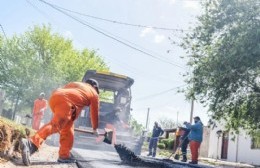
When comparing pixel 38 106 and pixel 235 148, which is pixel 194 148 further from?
pixel 235 148

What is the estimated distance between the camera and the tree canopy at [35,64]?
106ft

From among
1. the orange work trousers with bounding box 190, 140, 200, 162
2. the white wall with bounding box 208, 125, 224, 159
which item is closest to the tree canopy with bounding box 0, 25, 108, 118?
the white wall with bounding box 208, 125, 224, 159

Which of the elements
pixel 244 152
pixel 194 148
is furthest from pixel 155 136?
pixel 244 152

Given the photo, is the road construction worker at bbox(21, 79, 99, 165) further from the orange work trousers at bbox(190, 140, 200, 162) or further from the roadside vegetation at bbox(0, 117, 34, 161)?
the orange work trousers at bbox(190, 140, 200, 162)

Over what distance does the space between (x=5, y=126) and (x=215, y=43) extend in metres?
10.1

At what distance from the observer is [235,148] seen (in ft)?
88.9

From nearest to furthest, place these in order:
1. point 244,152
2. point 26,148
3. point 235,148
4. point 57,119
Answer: point 26,148, point 57,119, point 244,152, point 235,148

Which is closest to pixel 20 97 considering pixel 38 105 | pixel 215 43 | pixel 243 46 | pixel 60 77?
pixel 60 77

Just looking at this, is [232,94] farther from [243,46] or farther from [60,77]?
[60,77]

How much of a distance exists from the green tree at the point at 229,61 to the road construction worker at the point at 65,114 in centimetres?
710

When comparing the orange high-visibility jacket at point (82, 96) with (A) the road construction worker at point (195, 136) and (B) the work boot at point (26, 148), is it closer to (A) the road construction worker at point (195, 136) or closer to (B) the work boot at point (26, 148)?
(B) the work boot at point (26, 148)

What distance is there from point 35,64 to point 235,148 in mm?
17502

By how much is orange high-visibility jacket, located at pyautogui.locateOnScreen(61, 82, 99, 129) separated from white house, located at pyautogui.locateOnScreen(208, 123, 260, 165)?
16946mm

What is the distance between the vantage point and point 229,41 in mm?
12875
